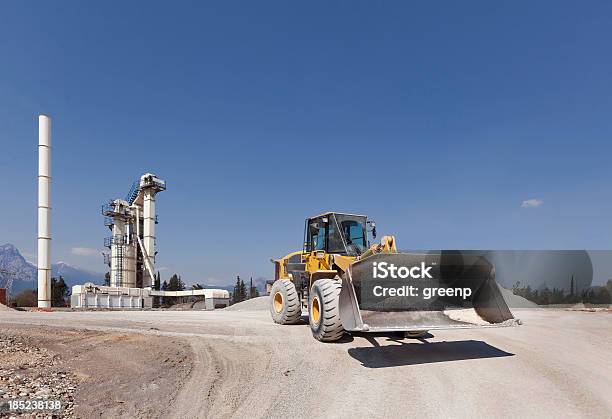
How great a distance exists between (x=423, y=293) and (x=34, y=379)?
21.8 feet

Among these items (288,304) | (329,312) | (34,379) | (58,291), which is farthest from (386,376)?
(58,291)

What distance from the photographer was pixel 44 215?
3869cm

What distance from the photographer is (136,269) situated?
5000 centimetres

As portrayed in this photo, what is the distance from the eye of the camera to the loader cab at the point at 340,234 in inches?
433

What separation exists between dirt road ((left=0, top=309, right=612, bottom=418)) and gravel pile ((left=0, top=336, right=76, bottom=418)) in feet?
1.19

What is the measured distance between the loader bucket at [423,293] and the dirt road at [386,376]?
26.5 inches

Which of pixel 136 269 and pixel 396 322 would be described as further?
pixel 136 269

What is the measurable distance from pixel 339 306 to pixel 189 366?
2985 millimetres

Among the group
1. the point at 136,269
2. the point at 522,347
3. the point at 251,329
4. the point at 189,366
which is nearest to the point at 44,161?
the point at 136,269

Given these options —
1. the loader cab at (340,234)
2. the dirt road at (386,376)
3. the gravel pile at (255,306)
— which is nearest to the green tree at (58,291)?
the gravel pile at (255,306)

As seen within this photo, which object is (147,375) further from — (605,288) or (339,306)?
(605,288)

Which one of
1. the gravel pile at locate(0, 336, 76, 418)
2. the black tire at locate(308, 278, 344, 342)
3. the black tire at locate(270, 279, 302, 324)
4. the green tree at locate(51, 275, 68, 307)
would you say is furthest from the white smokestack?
the black tire at locate(308, 278, 344, 342)

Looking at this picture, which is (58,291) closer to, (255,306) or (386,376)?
(255,306)

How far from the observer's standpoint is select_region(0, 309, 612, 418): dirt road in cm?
534
